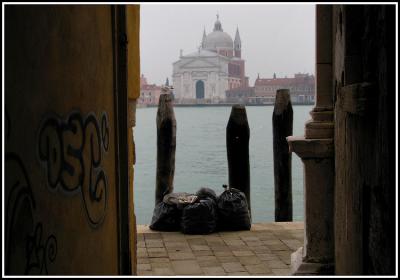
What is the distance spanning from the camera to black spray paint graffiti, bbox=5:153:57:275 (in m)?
2.09

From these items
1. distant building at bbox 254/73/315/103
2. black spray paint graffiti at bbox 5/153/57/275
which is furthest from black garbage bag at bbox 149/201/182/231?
distant building at bbox 254/73/315/103

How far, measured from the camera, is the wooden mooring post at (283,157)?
10.0 metres

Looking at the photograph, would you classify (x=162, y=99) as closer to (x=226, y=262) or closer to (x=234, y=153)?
(x=234, y=153)

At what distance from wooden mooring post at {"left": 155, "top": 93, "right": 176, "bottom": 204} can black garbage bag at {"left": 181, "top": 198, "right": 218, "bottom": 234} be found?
209cm

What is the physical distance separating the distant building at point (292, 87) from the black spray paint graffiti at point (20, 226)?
8076cm

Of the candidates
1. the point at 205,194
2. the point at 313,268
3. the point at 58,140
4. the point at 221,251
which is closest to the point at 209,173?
the point at 205,194

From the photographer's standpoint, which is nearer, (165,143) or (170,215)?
(170,215)

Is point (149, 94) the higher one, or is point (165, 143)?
point (149, 94)

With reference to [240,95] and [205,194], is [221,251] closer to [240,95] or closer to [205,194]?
[205,194]

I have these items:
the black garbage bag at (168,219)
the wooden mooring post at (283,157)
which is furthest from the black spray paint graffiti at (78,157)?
the wooden mooring post at (283,157)

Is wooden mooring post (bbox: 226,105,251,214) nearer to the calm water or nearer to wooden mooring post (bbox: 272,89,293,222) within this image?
wooden mooring post (bbox: 272,89,293,222)

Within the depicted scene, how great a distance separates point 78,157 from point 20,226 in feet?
2.35

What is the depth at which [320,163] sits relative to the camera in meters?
4.84

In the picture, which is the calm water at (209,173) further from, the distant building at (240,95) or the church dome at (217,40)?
the church dome at (217,40)
